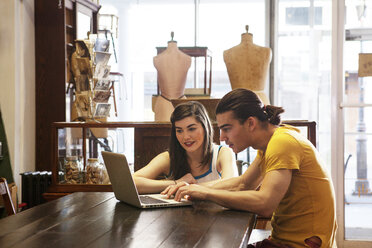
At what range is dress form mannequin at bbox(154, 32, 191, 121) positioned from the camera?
4.36 meters

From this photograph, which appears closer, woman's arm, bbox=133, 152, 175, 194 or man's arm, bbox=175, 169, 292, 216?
man's arm, bbox=175, 169, 292, 216

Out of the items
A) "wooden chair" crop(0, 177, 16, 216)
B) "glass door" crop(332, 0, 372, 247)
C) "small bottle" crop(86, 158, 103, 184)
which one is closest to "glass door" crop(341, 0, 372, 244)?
"glass door" crop(332, 0, 372, 247)

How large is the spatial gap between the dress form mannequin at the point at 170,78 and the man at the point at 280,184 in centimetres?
222

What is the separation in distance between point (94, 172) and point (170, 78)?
49.1 inches

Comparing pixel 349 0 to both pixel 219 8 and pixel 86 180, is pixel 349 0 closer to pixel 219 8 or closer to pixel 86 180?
pixel 219 8

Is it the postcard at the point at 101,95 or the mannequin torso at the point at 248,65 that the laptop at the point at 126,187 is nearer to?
the postcard at the point at 101,95

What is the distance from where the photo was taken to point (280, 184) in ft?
6.34

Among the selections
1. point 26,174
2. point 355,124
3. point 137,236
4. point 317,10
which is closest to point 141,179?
point 137,236

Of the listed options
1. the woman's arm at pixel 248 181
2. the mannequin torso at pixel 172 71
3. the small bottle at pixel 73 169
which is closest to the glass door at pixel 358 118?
the mannequin torso at pixel 172 71

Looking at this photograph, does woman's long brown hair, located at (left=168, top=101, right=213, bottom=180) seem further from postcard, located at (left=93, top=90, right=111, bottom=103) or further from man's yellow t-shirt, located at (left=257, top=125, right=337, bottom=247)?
postcard, located at (left=93, top=90, right=111, bottom=103)

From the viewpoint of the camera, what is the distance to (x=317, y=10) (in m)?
5.68

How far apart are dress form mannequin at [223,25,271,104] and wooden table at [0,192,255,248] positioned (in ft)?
7.55

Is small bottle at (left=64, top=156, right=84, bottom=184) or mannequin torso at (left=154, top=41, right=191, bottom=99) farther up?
mannequin torso at (left=154, top=41, right=191, bottom=99)

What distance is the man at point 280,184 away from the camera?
1.95 m
